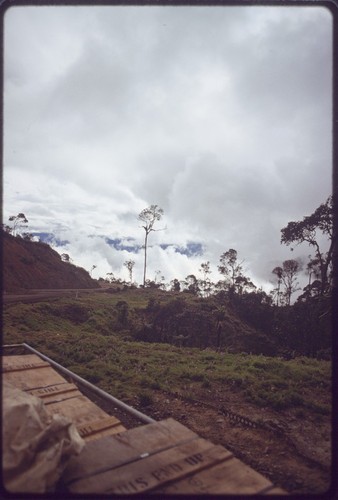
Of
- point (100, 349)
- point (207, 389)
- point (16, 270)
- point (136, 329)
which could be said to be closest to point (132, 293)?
point (16, 270)

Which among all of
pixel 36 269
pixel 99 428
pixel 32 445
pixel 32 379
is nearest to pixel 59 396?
pixel 32 379

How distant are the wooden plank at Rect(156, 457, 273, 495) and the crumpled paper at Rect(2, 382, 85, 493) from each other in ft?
1.82

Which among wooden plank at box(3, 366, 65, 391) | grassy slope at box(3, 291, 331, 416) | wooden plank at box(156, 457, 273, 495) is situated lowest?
grassy slope at box(3, 291, 331, 416)

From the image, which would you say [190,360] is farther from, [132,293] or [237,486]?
[132,293]

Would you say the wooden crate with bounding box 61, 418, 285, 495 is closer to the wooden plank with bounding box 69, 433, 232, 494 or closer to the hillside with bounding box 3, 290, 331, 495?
the wooden plank with bounding box 69, 433, 232, 494

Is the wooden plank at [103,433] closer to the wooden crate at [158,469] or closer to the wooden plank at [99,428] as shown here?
the wooden plank at [99,428]

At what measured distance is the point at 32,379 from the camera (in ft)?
12.6

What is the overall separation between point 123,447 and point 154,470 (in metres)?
0.33

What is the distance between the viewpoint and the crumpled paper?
1580 mm

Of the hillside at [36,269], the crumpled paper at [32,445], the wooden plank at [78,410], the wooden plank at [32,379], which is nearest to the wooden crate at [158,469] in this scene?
the crumpled paper at [32,445]

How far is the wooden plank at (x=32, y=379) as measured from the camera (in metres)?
3.62

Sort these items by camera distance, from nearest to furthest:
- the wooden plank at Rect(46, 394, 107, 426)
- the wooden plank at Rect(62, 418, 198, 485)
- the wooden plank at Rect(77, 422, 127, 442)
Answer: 1. the wooden plank at Rect(62, 418, 198, 485)
2. the wooden plank at Rect(77, 422, 127, 442)
3. the wooden plank at Rect(46, 394, 107, 426)

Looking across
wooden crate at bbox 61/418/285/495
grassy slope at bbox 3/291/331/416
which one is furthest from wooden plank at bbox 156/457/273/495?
grassy slope at bbox 3/291/331/416

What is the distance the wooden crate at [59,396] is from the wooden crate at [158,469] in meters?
0.53
